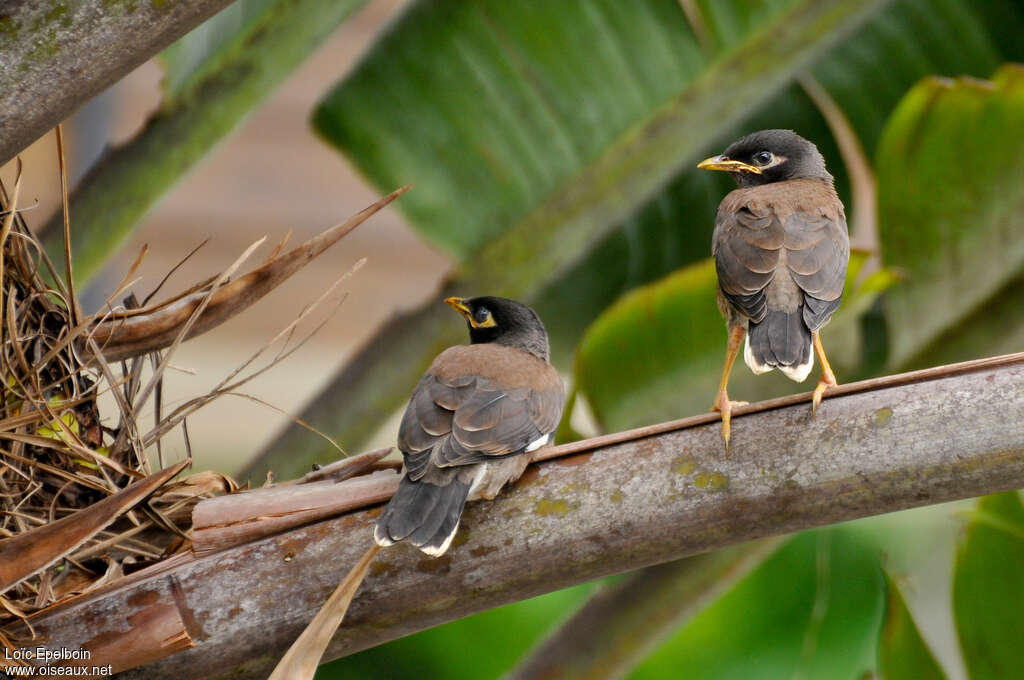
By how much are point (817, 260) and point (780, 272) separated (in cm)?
6

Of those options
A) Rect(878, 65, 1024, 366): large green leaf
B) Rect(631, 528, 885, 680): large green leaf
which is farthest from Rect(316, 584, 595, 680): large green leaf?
Rect(878, 65, 1024, 366): large green leaf

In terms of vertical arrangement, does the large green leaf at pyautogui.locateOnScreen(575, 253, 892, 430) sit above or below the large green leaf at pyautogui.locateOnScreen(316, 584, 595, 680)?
above

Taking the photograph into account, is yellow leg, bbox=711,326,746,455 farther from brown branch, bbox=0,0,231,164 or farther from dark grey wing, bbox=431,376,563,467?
brown branch, bbox=0,0,231,164

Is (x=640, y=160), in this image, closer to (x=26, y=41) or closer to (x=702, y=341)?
(x=702, y=341)

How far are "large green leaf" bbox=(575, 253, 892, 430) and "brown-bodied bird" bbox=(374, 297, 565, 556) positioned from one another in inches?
9.2

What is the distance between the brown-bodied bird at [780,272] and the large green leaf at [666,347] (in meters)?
0.22

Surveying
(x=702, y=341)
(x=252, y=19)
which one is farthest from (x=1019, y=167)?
(x=252, y=19)

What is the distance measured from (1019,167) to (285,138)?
3478 mm

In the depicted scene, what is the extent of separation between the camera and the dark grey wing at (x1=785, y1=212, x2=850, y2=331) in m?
1.49

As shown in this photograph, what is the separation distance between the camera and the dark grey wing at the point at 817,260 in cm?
149

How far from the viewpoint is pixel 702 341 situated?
2.13 meters

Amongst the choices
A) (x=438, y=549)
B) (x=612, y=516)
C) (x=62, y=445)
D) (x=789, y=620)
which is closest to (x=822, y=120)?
(x=789, y=620)

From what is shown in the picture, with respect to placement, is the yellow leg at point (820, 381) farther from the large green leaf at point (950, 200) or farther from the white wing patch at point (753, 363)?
the large green leaf at point (950, 200)

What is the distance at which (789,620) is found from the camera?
218cm
